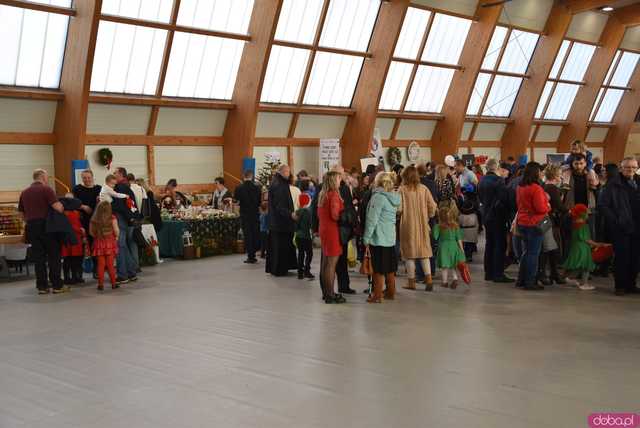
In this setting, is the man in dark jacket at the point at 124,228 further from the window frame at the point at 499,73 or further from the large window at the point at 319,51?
the window frame at the point at 499,73

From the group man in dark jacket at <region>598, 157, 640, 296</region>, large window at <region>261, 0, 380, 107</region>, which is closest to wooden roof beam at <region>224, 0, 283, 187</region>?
large window at <region>261, 0, 380, 107</region>

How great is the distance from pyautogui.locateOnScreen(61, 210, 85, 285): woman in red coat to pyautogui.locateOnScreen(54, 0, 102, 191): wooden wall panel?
4.03 m

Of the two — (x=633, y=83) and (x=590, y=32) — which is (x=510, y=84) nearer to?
(x=590, y=32)

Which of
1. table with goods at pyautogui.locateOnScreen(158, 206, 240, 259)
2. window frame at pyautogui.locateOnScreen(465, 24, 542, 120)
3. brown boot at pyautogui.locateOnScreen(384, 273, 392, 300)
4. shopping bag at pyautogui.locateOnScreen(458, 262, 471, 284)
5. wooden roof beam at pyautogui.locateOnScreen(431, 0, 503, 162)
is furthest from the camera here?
window frame at pyautogui.locateOnScreen(465, 24, 542, 120)

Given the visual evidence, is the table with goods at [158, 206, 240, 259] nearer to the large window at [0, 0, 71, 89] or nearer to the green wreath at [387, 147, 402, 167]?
the large window at [0, 0, 71, 89]

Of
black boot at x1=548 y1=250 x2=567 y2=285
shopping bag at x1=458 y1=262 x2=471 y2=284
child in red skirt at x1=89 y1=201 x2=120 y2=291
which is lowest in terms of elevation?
child in red skirt at x1=89 y1=201 x2=120 y2=291

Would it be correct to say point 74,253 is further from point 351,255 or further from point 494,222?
point 494,222

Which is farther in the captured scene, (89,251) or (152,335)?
(89,251)

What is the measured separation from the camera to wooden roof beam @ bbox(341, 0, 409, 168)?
16844mm

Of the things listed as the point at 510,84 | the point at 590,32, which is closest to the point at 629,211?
the point at 510,84

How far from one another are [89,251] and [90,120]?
16.7 ft

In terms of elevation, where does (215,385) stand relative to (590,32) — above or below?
below

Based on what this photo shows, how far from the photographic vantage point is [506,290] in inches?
303

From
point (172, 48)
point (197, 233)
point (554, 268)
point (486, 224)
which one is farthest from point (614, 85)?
point (554, 268)
